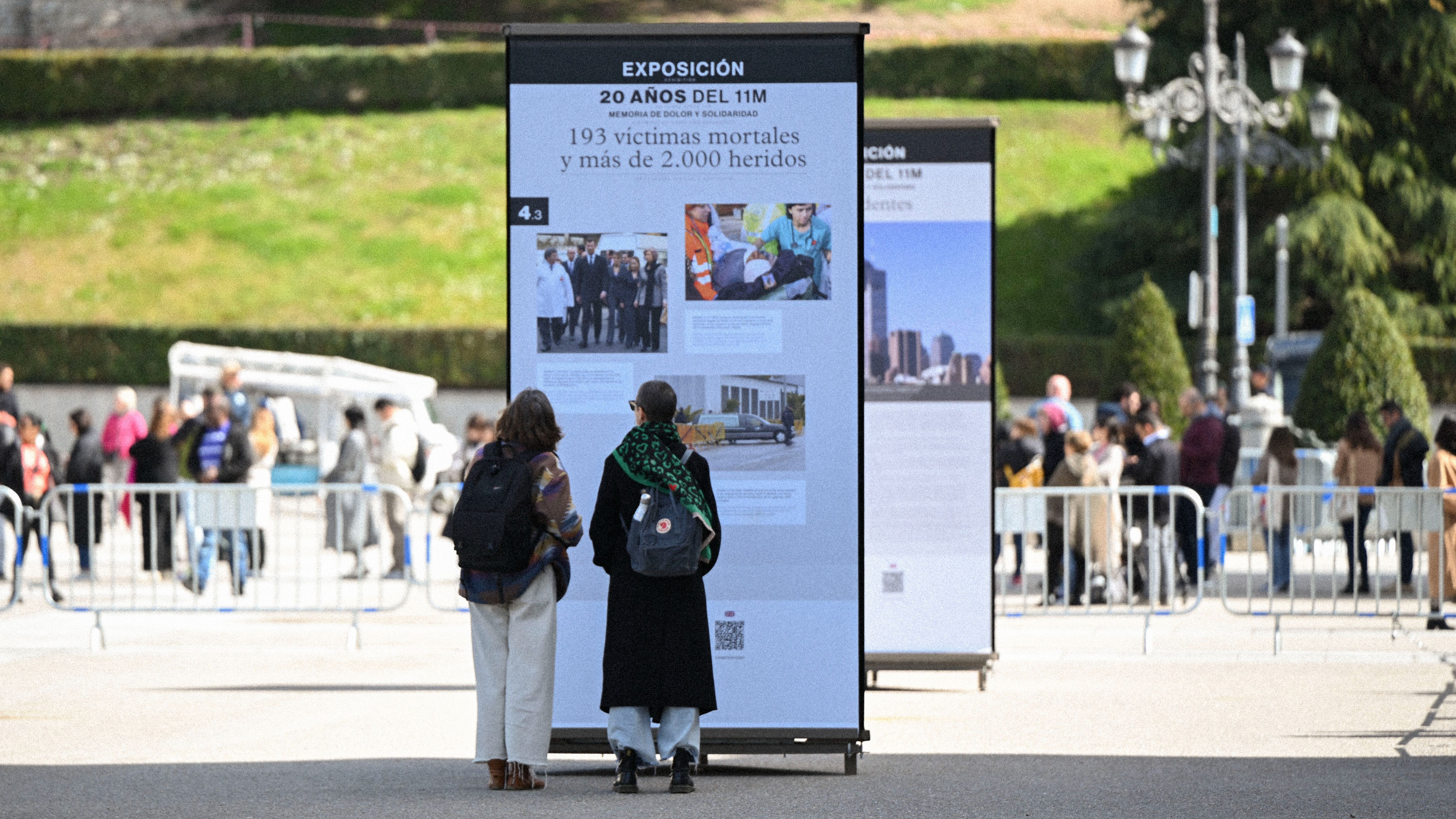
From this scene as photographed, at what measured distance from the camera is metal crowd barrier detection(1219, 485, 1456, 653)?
1335 cm

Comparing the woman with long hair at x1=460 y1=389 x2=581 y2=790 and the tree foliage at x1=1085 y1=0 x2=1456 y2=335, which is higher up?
the tree foliage at x1=1085 y1=0 x2=1456 y2=335

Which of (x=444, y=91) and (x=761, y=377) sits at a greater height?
(x=444, y=91)

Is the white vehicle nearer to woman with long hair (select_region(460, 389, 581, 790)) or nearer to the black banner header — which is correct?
the black banner header

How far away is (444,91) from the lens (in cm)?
5275

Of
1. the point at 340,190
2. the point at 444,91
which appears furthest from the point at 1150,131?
the point at 444,91

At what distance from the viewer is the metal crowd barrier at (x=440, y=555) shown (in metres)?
14.2

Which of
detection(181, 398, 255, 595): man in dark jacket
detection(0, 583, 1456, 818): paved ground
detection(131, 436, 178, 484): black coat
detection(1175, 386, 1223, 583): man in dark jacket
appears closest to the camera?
detection(0, 583, 1456, 818): paved ground

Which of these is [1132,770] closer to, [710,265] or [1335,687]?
[710,265]

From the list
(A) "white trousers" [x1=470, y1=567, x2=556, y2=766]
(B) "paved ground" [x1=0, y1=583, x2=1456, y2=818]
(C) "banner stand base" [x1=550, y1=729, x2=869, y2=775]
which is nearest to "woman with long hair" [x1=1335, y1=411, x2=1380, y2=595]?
(B) "paved ground" [x1=0, y1=583, x2=1456, y2=818]

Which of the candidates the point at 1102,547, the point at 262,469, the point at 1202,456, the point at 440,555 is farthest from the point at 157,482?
the point at 1202,456

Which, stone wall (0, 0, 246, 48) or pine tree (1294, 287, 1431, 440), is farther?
stone wall (0, 0, 246, 48)

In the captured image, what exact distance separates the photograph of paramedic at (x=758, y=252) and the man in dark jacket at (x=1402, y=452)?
8.56 m

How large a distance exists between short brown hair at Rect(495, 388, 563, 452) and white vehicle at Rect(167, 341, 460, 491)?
19.6 metres

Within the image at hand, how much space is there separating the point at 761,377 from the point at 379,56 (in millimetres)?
46130
